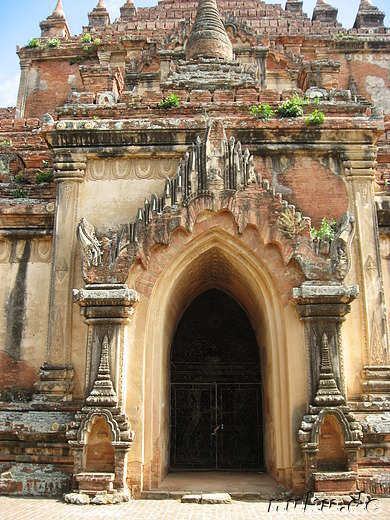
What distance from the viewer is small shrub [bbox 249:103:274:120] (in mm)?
12953

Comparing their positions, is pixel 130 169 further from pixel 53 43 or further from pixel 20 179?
pixel 53 43

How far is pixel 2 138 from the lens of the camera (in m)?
21.3

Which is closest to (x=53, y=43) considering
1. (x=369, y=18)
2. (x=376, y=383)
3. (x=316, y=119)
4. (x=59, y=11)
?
(x=59, y=11)

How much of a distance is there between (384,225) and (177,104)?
549 cm

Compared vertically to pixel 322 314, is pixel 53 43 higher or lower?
higher

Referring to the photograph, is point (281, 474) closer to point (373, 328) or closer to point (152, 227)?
point (373, 328)

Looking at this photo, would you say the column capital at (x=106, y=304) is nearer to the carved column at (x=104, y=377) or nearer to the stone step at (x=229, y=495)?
the carved column at (x=104, y=377)

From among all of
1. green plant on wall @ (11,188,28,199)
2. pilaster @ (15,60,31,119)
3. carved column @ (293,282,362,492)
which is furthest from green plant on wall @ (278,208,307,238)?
pilaster @ (15,60,31,119)

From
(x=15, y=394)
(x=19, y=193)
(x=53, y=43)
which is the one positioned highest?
(x=53, y=43)

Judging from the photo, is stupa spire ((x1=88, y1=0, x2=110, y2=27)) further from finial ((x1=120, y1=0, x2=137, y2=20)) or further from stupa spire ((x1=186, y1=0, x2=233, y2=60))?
stupa spire ((x1=186, y1=0, x2=233, y2=60))

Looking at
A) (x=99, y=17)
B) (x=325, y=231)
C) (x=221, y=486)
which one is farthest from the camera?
(x=99, y=17)

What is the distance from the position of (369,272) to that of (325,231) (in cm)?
128

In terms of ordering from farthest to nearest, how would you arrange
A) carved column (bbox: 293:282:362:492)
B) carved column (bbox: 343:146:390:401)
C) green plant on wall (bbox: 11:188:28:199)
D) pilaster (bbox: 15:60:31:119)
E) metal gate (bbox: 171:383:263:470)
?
pilaster (bbox: 15:60:31:119) → metal gate (bbox: 171:383:263:470) → green plant on wall (bbox: 11:188:28:199) → carved column (bbox: 343:146:390:401) → carved column (bbox: 293:282:362:492)

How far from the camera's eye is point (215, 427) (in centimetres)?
1420
